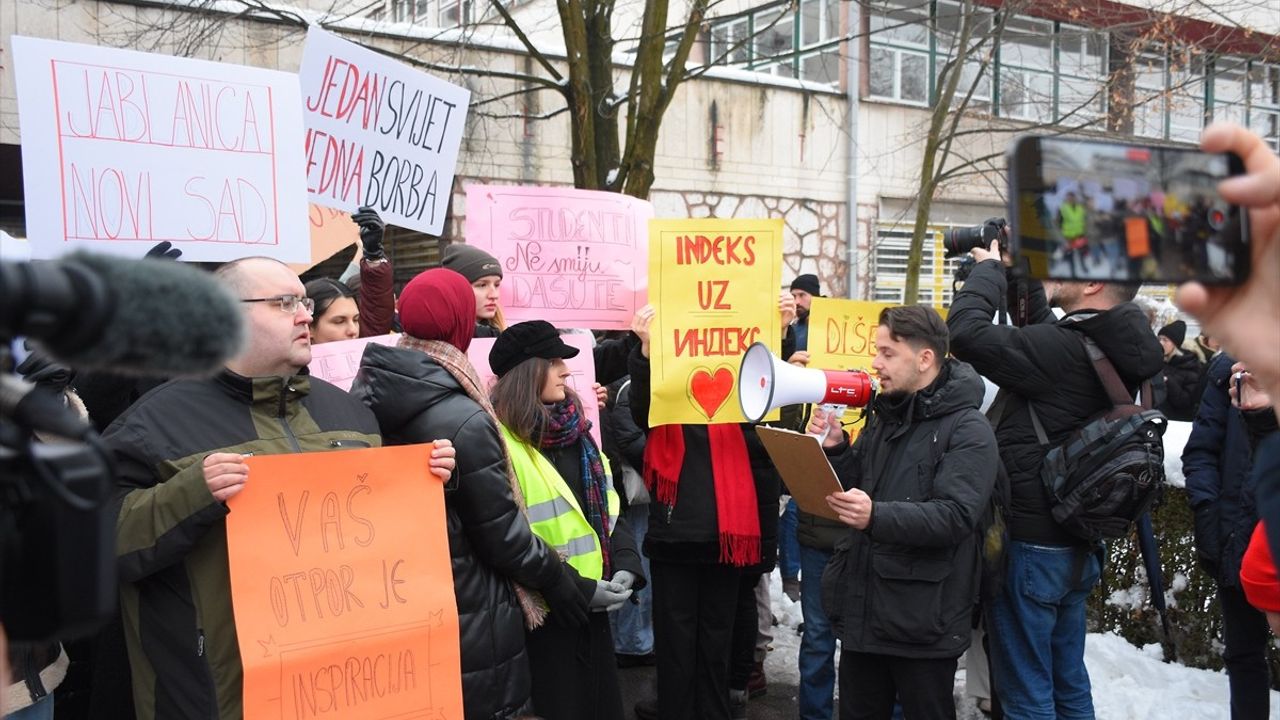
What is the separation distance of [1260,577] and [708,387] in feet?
7.04

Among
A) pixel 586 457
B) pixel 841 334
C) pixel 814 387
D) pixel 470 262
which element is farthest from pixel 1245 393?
pixel 470 262

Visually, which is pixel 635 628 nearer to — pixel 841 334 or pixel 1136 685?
pixel 841 334

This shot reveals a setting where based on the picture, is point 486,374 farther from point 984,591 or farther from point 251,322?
point 984,591

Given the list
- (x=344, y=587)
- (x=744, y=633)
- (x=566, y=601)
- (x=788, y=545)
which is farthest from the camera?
(x=788, y=545)

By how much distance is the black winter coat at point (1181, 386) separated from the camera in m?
8.67

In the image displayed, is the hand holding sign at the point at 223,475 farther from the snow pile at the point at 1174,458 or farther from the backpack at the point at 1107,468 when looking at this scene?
the snow pile at the point at 1174,458

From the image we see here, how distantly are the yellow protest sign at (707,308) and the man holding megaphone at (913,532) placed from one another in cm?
82

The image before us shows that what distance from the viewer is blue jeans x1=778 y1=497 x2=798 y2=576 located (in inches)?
264

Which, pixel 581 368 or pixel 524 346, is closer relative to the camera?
pixel 524 346

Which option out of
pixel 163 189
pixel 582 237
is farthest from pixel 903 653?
pixel 163 189

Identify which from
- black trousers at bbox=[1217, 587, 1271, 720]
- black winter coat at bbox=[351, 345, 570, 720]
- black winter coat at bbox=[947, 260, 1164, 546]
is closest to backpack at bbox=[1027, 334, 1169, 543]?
black winter coat at bbox=[947, 260, 1164, 546]

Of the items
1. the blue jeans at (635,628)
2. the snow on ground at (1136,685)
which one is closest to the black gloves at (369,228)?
the blue jeans at (635,628)

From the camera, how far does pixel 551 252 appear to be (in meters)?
4.93

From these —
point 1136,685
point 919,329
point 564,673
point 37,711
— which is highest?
point 919,329
